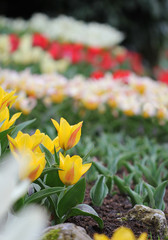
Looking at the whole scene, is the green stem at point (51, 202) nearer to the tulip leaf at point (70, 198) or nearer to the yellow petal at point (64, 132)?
the tulip leaf at point (70, 198)

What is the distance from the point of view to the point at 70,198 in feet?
4.27

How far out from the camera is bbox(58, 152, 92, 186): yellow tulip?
3.96ft

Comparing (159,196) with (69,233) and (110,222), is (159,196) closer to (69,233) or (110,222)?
(110,222)

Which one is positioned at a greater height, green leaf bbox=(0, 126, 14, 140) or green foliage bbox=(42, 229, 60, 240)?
green leaf bbox=(0, 126, 14, 140)

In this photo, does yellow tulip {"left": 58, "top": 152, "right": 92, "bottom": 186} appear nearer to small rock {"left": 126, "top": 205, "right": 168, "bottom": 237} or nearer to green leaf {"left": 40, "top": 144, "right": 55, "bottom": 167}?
green leaf {"left": 40, "top": 144, "right": 55, "bottom": 167}

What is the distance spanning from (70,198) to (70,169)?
15cm

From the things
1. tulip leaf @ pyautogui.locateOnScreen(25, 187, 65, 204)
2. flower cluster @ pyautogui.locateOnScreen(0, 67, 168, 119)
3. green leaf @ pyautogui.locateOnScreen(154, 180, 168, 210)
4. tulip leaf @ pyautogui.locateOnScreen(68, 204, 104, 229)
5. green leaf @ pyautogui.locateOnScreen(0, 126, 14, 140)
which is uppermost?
green leaf @ pyautogui.locateOnScreen(0, 126, 14, 140)

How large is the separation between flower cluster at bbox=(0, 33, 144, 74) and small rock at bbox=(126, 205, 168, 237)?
377cm

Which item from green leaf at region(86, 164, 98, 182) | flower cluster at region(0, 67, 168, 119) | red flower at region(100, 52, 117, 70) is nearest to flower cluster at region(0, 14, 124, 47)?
red flower at region(100, 52, 117, 70)

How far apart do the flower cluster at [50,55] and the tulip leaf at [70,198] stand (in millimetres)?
3873

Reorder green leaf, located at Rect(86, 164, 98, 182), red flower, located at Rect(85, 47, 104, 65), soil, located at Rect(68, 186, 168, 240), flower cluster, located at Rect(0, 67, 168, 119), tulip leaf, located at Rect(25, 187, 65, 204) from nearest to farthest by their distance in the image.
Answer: tulip leaf, located at Rect(25, 187, 65, 204) < soil, located at Rect(68, 186, 168, 240) < green leaf, located at Rect(86, 164, 98, 182) < flower cluster, located at Rect(0, 67, 168, 119) < red flower, located at Rect(85, 47, 104, 65)

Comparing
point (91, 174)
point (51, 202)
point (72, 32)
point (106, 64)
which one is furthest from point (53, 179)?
point (72, 32)

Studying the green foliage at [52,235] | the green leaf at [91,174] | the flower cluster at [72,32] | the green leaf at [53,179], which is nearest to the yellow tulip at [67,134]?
the green leaf at [53,179]

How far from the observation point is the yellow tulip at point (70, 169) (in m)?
1.21
